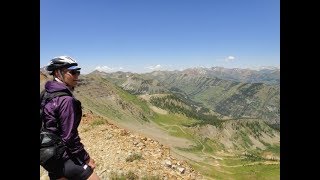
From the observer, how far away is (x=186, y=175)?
17.5 metres

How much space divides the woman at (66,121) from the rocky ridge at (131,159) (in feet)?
34.0

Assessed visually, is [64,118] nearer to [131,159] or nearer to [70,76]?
[70,76]

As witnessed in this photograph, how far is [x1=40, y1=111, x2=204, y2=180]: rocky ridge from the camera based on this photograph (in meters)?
16.5

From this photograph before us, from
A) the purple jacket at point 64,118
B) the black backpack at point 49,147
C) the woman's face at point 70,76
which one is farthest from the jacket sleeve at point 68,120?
the woman's face at point 70,76

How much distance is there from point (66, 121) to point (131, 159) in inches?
501

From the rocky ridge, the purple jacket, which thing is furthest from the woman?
the rocky ridge

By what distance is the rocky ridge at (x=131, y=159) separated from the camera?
16500mm

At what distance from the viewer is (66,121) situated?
17.9ft

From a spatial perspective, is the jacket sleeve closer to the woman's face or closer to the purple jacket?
the purple jacket

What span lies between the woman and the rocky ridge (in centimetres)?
1037

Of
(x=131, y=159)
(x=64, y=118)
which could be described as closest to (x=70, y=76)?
(x=64, y=118)
